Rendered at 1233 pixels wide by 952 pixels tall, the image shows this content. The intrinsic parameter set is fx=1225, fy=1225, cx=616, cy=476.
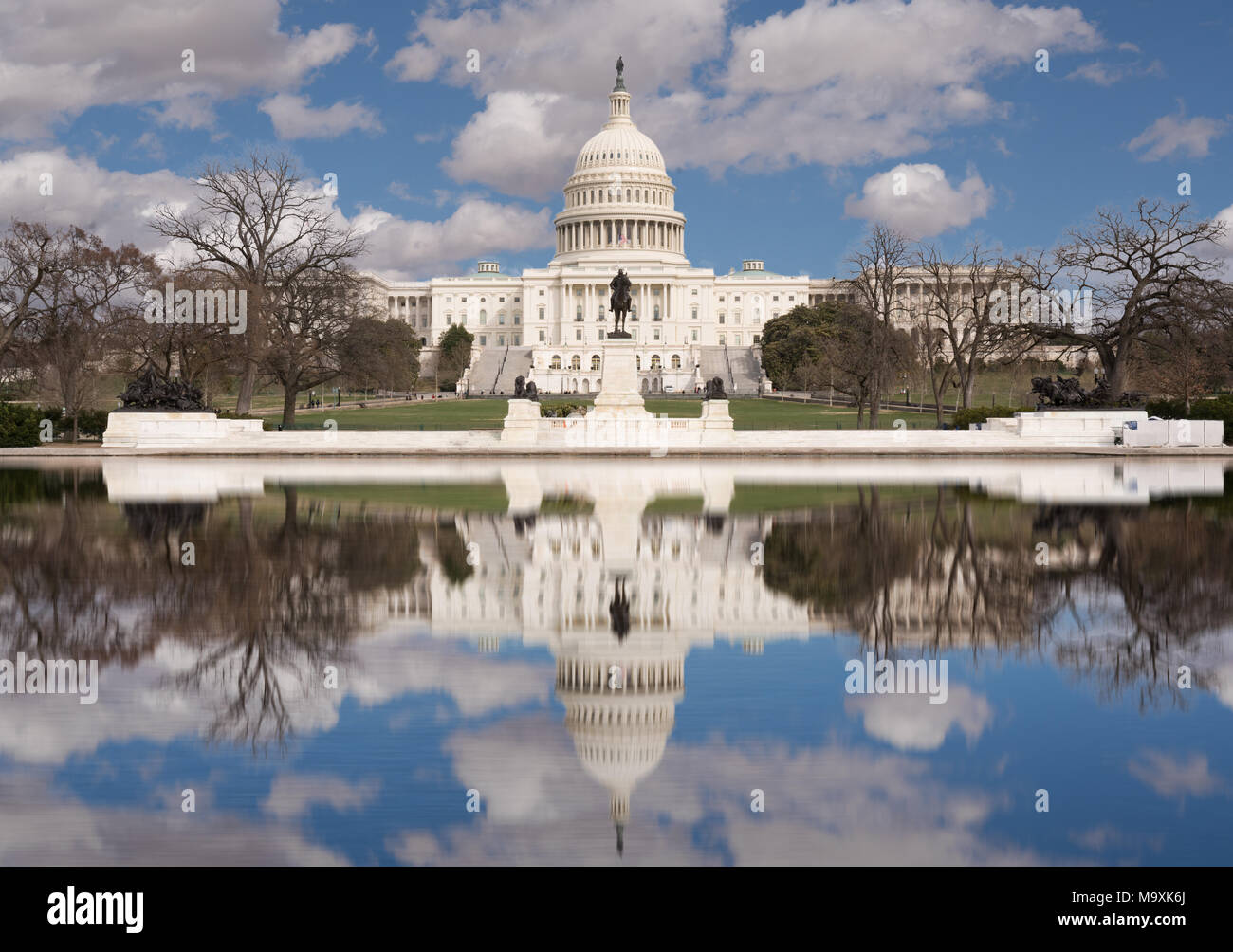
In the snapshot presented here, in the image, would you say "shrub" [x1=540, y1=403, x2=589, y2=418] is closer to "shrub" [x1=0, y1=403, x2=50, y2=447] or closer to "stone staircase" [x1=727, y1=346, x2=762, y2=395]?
"shrub" [x1=0, y1=403, x2=50, y2=447]

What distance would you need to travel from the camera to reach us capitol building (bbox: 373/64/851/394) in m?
156

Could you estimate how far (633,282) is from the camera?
16075 cm

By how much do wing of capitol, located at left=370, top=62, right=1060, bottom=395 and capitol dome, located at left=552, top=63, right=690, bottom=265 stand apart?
13cm

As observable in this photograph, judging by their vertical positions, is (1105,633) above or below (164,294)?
below

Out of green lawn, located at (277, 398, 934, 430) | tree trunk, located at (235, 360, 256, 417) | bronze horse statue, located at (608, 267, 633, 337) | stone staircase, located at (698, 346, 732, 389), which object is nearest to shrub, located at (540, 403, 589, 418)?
green lawn, located at (277, 398, 934, 430)

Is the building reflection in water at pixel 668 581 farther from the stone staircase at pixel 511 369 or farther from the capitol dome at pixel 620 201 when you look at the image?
the capitol dome at pixel 620 201

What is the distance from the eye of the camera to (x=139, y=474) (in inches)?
1323

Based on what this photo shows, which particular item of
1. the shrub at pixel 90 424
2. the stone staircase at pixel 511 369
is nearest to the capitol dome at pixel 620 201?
the stone staircase at pixel 511 369

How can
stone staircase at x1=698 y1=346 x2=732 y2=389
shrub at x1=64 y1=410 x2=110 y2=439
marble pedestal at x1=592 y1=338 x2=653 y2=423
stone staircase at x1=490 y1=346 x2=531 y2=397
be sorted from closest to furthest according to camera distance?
marble pedestal at x1=592 y1=338 x2=653 y2=423 → shrub at x1=64 y1=410 x2=110 y2=439 → stone staircase at x1=490 y1=346 x2=531 y2=397 → stone staircase at x1=698 y1=346 x2=732 y2=389

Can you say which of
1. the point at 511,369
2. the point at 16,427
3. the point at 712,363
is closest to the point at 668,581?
the point at 16,427
